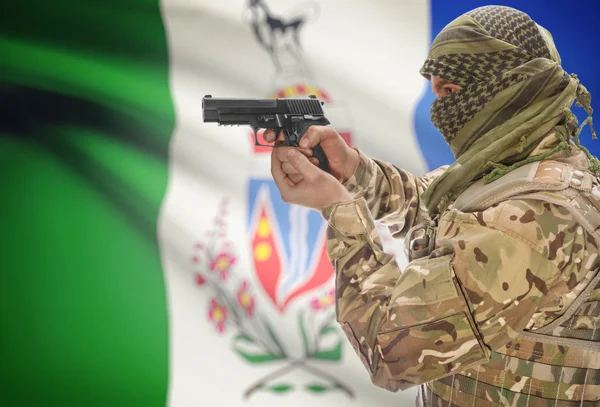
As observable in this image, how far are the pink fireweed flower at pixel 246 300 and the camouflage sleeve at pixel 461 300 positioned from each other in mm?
982

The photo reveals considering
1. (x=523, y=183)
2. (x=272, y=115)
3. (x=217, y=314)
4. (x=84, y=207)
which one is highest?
(x=272, y=115)

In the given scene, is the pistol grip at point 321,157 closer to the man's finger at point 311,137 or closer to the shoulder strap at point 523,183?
the man's finger at point 311,137

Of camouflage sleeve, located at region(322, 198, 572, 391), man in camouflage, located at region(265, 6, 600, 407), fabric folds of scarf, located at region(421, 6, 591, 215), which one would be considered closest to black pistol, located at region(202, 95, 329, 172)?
man in camouflage, located at region(265, 6, 600, 407)

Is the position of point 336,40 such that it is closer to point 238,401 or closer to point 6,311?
point 238,401

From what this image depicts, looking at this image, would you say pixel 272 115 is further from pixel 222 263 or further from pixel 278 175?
pixel 222 263

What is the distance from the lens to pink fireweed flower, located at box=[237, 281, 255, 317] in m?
1.88

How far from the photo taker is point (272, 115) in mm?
1204

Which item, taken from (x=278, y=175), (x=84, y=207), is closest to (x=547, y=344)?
(x=278, y=175)

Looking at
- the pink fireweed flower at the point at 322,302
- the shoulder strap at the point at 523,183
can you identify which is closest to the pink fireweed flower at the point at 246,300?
the pink fireweed flower at the point at 322,302

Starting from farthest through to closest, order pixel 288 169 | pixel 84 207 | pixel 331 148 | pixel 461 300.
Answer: pixel 84 207 → pixel 331 148 → pixel 288 169 → pixel 461 300

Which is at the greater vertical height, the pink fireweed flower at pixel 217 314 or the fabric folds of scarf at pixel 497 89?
the fabric folds of scarf at pixel 497 89

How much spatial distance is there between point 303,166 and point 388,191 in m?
0.38

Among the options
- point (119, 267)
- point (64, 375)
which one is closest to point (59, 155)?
point (119, 267)

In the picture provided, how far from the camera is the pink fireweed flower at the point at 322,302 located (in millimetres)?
1918
